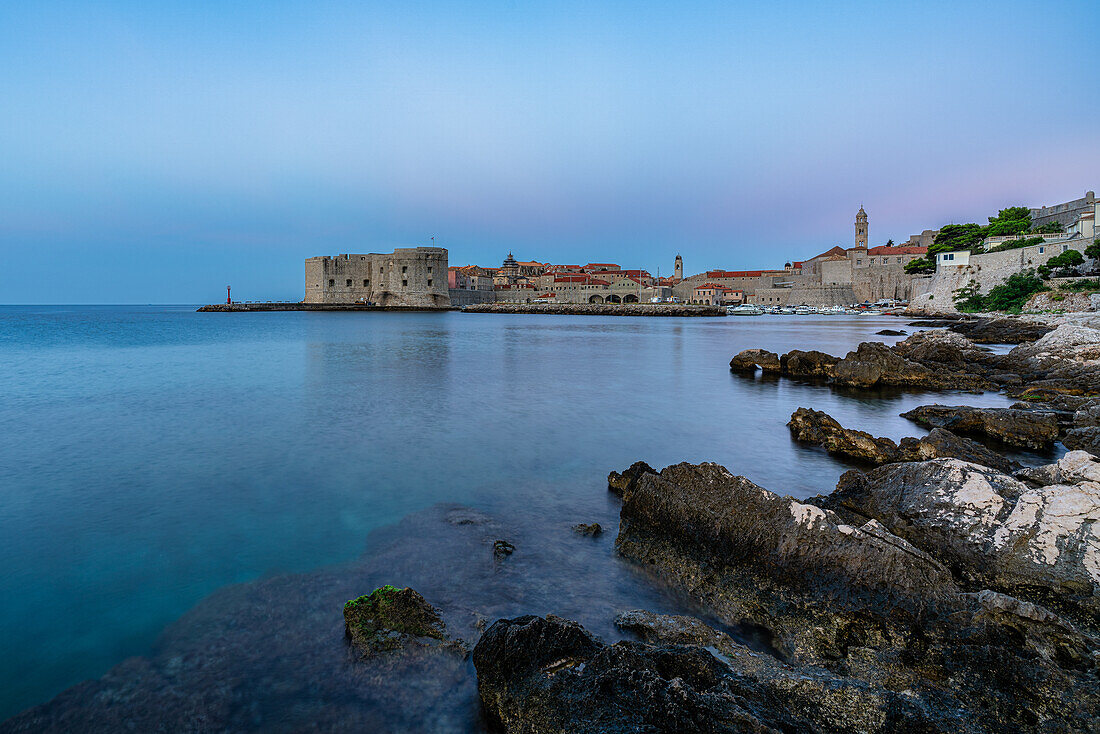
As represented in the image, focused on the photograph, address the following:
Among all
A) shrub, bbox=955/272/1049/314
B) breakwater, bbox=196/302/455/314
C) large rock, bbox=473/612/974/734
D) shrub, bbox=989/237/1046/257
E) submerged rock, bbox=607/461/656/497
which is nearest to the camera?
large rock, bbox=473/612/974/734

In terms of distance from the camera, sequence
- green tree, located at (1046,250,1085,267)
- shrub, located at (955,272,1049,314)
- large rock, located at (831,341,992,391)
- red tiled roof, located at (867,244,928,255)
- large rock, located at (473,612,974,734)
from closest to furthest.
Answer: large rock, located at (473,612,974,734), large rock, located at (831,341,992,391), green tree, located at (1046,250,1085,267), shrub, located at (955,272,1049,314), red tiled roof, located at (867,244,928,255)

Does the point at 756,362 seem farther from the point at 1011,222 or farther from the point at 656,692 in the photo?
the point at 1011,222

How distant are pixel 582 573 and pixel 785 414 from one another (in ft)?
19.6

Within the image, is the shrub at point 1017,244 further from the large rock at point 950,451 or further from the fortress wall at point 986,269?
the large rock at point 950,451

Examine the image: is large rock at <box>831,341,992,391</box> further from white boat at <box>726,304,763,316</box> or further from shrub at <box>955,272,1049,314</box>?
white boat at <box>726,304,763,316</box>

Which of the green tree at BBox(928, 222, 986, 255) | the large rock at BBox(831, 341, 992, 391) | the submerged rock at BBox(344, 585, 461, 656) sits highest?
the green tree at BBox(928, 222, 986, 255)

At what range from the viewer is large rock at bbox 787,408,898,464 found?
5531 mm

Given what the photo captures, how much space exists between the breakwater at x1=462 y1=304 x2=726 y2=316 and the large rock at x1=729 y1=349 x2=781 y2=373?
1555 inches

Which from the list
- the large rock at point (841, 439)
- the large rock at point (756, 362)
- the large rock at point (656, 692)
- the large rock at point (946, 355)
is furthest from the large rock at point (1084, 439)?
the large rock at point (756, 362)

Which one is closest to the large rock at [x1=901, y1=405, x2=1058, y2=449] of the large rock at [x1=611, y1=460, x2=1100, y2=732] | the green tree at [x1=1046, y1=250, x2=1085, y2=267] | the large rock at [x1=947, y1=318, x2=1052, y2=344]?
the large rock at [x1=611, y1=460, x2=1100, y2=732]

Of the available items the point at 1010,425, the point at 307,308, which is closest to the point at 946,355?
the point at 1010,425

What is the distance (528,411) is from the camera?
8734 mm

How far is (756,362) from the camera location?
43.7 feet

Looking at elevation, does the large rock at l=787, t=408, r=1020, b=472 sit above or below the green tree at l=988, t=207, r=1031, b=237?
below
